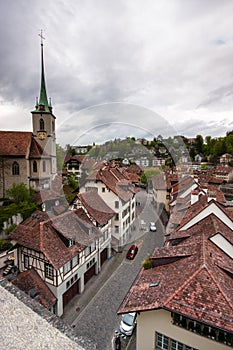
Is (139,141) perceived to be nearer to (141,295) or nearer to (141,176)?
(141,176)

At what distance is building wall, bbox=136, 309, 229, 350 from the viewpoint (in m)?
5.35

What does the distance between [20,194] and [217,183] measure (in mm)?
31835

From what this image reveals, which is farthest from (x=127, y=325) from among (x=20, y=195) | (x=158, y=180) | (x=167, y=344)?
(x=20, y=195)

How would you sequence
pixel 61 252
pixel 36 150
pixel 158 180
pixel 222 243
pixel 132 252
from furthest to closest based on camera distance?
pixel 36 150, pixel 158 180, pixel 132 252, pixel 61 252, pixel 222 243

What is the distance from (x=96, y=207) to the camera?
13.4m

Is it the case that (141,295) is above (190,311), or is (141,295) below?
below

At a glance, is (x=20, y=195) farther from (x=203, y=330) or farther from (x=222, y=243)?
(x=203, y=330)

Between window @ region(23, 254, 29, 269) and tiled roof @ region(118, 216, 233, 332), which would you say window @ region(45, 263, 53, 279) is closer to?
window @ region(23, 254, 29, 269)

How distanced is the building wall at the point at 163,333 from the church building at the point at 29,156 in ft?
70.4

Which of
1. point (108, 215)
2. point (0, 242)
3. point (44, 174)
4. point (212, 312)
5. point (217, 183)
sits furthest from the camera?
point (217, 183)

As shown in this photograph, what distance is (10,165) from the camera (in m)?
23.7

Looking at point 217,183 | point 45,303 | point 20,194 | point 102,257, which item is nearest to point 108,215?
point 102,257

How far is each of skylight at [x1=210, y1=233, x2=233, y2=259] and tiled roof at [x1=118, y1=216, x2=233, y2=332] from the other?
35 cm

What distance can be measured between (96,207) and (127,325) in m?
6.80
